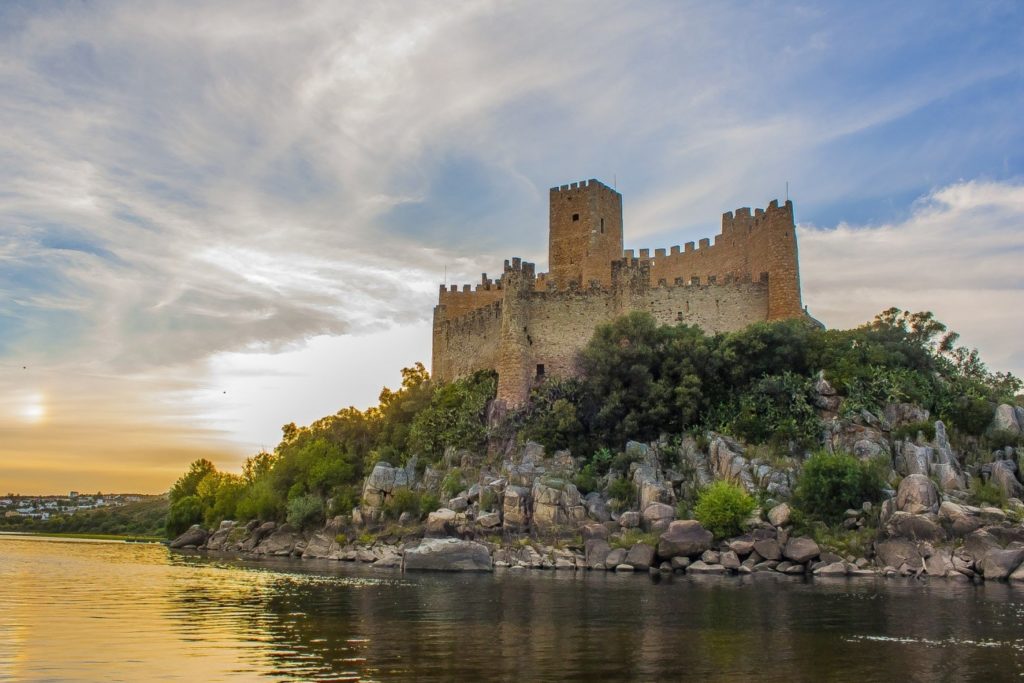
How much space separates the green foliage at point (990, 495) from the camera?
115ft

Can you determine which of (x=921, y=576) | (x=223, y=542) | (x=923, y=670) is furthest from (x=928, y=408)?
(x=223, y=542)

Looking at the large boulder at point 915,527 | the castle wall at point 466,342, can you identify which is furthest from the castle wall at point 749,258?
the large boulder at point 915,527

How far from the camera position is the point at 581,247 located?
57094mm

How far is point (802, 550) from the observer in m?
34.2

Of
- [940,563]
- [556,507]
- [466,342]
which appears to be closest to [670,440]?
[556,507]

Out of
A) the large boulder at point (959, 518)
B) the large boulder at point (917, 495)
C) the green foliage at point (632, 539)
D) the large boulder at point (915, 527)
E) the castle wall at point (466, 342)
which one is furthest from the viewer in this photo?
the castle wall at point (466, 342)

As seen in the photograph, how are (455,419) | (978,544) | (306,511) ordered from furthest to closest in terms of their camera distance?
1. (306,511)
2. (455,419)
3. (978,544)

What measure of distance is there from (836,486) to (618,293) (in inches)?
735

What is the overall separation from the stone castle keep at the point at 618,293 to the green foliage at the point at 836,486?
41.4 feet

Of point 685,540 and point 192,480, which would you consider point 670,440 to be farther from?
point 192,480

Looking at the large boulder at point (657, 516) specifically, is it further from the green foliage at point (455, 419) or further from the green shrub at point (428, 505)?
the green foliage at point (455, 419)

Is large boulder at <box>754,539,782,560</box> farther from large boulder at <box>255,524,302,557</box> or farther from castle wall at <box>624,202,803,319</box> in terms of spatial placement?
large boulder at <box>255,524,302,557</box>

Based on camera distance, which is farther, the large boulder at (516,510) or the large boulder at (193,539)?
the large boulder at (193,539)

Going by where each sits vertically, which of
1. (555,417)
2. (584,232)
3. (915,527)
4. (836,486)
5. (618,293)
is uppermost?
(584,232)
